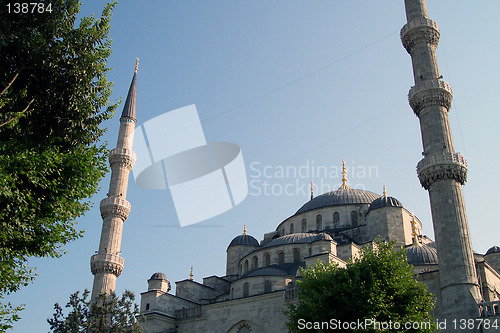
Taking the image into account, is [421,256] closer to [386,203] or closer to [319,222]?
[386,203]

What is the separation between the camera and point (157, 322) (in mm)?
23688

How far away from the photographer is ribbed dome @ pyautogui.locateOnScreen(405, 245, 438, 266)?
2172 cm

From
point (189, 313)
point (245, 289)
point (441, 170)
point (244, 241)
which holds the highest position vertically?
point (244, 241)

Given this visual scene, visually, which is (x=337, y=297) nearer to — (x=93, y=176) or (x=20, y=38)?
(x=93, y=176)

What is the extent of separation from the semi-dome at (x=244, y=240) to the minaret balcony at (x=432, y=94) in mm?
Answer: 13725

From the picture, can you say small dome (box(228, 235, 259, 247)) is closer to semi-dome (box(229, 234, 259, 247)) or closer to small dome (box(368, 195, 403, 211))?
semi-dome (box(229, 234, 259, 247))

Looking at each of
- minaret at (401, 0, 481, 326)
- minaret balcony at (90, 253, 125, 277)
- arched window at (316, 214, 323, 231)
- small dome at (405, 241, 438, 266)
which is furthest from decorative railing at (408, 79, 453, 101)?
minaret balcony at (90, 253, 125, 277)

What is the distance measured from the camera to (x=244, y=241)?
30766 mm

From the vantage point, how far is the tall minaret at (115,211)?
23.5 m

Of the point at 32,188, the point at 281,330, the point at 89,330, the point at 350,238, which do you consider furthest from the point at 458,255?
the point at 32,188

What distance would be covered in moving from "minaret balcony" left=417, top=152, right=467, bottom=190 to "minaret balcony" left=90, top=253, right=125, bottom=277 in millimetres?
14563

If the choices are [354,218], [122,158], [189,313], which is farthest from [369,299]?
[122,158]

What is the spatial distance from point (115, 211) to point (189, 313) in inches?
248

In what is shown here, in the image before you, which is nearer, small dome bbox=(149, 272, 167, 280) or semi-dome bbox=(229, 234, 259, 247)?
small dome bbox=(149, 272, 167, 280)
